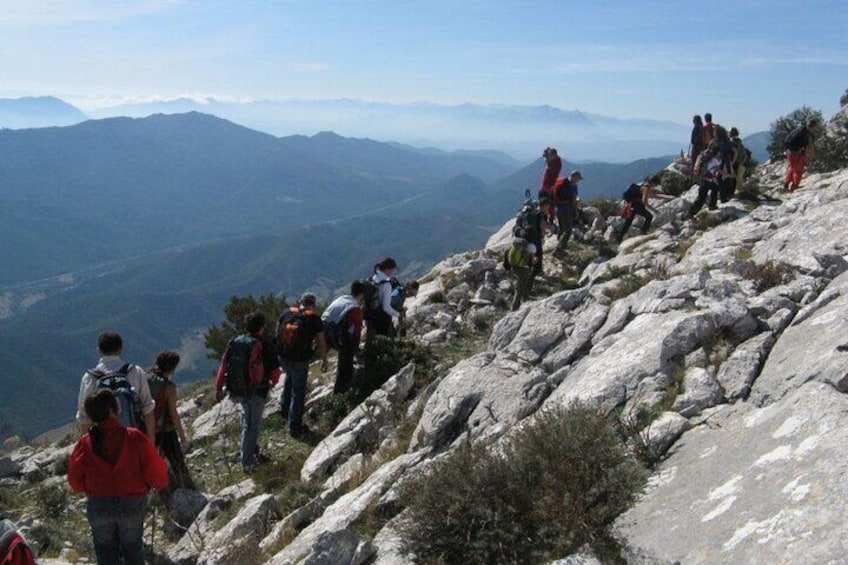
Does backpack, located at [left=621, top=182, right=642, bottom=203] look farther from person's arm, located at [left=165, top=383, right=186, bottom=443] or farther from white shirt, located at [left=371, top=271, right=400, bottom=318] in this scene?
person's arm, located at [left=165, top=383, right=186, bottom=443]

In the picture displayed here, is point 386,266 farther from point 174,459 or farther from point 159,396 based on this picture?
point 174,459

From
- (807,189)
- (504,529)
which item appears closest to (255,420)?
(504,529)

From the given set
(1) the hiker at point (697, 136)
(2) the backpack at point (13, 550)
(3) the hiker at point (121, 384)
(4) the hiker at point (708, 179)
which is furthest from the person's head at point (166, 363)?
(1) the hiker at point (697, 136)

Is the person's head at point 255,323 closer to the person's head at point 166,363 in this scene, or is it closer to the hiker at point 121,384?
the person's head at point 166,363

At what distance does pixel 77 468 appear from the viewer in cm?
615

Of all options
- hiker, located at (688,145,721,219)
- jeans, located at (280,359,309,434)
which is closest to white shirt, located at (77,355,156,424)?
jeans, located at (280,359,309,434)

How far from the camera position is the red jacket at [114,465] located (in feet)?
20.0

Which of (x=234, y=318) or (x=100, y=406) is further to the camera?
(x=234, y=318)

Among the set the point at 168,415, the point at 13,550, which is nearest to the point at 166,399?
the point at 168,415

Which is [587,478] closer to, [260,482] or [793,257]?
[260,482]

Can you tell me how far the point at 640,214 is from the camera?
1862 cm

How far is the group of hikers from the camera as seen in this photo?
20.1 feet

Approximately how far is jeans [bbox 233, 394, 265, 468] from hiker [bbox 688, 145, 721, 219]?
13829 millimetres

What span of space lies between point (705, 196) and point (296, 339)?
13486 millimetres
